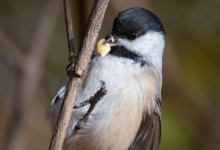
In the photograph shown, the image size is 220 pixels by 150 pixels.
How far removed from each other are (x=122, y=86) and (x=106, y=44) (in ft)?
0.50

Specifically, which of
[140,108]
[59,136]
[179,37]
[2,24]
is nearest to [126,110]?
[140,108]

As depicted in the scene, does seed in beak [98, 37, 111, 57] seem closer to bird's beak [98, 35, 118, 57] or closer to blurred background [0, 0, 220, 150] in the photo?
bird's beak [98, 35, 118, 57]

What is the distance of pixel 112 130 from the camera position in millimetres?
1644

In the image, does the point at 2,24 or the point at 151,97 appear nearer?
the point at 151,97

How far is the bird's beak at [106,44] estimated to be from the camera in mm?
1554

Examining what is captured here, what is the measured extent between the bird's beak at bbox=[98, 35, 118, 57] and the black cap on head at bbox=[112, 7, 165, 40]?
4cm

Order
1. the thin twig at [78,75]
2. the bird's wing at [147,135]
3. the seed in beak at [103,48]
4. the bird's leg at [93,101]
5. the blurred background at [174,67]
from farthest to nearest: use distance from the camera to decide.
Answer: the blurred background at [174,67] → the bird's wing at [147,135] → the seed in beak at [103,48] → the bird's leg at [93,101] → the thin twig at [78,75]

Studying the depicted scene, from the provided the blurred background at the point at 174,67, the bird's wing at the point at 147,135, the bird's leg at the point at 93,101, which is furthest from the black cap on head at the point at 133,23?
the blurred background at the point at 174,67

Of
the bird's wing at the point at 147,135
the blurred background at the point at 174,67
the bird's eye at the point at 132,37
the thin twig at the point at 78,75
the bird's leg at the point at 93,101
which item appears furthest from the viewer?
the blurred background at the point at 174,67

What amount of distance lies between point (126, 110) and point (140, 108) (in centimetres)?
6

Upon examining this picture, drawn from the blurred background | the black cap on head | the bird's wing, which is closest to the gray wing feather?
the bird's wing

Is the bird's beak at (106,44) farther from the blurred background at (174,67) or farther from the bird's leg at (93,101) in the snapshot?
the blurred background at (174,67)

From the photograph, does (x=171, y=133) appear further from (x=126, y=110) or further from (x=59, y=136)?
(x=59, y=136)

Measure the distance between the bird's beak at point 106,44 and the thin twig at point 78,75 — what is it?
27 centimetres
